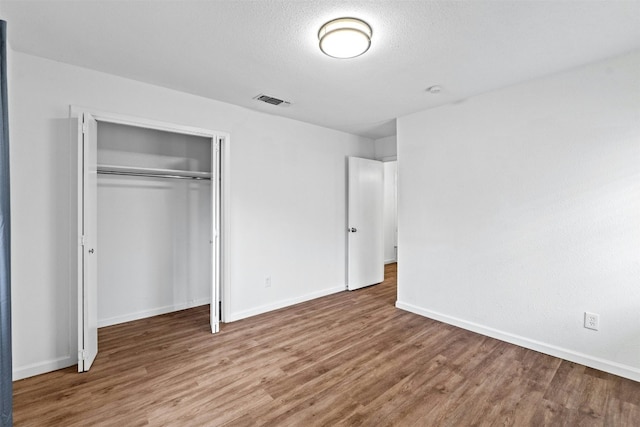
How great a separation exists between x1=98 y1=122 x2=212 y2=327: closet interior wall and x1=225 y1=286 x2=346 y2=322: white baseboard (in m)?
0.76

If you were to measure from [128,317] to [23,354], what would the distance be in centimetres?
105

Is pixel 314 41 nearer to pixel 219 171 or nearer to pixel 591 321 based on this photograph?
pixel 219 171

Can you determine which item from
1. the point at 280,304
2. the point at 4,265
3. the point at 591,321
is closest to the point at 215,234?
the point at 280,304

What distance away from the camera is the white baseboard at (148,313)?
10.4 feet

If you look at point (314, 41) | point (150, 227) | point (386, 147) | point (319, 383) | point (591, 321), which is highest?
point (314, 41)

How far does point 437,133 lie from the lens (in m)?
3.42

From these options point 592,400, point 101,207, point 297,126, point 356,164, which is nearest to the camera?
point 592,400

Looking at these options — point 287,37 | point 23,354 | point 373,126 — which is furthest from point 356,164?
point 23,354

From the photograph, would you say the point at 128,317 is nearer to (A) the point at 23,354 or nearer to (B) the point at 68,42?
(A) the point at 23,354

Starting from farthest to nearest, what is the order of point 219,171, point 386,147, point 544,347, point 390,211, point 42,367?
point 390,211 → point 386,147 → point 219,171 → point 544,347 → point 42,367

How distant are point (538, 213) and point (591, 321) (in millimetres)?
958

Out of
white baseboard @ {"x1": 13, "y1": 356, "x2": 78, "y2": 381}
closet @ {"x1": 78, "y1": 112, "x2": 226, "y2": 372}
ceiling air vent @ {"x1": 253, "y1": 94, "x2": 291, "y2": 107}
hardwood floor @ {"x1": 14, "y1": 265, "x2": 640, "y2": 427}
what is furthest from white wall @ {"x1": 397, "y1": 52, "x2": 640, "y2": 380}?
white baseboard @ {"x1": 13, "y1": 356, "x2": 78, "y2": 381}

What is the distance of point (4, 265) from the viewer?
63.7 inches

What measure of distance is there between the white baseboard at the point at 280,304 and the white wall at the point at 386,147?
228 centimetres
